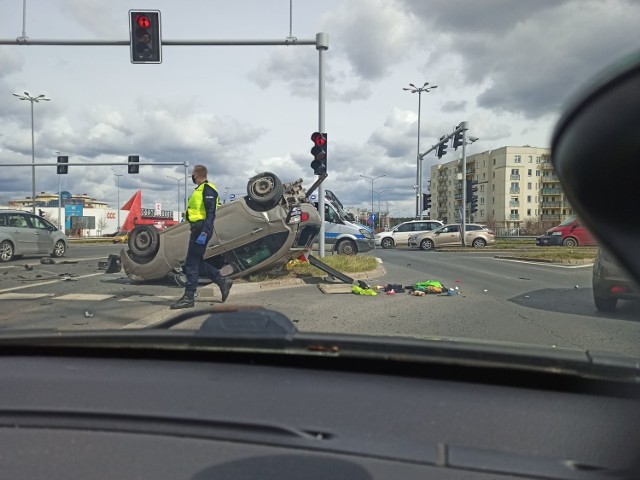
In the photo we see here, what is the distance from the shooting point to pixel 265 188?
10016mm

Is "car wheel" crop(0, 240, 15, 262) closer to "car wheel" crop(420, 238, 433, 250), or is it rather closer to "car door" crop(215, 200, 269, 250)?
"car door" crop(215, 200, 269, 250)

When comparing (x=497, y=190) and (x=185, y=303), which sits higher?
(x=497, y=190)

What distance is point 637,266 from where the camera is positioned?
1.20 m

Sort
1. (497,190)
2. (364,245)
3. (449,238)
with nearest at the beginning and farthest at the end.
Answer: (364,245)
(449,238)
(497,190)

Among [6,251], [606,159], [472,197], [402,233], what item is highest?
[472,197]

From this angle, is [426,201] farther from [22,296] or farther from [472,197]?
[22,296]

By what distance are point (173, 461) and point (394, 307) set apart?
22.8 feet

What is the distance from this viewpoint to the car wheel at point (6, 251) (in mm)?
17266

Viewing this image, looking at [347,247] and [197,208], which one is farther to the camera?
[347,247]

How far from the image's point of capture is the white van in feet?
68.6

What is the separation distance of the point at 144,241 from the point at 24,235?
394 inches

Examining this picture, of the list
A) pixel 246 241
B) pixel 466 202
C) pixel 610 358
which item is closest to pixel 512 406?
pixel 610 358

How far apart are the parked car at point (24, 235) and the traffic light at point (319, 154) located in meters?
11.0

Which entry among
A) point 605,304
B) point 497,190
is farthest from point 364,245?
point 497,190
